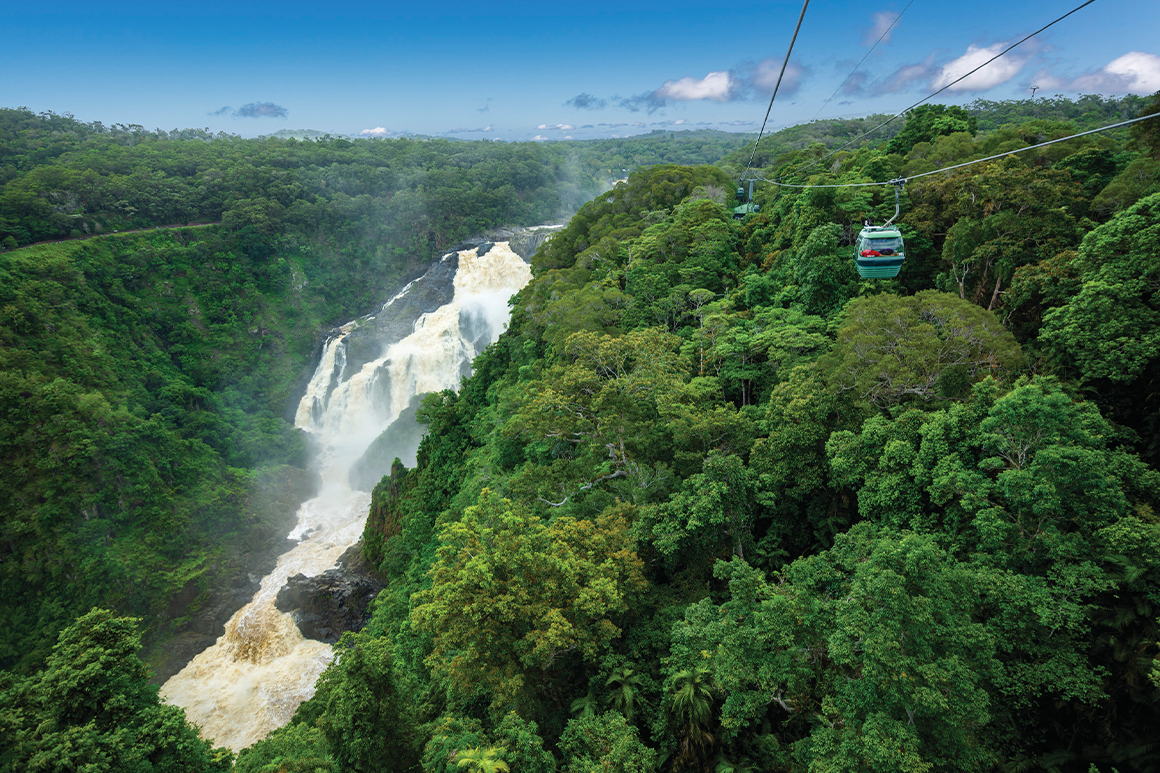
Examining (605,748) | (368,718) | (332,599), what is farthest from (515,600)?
(332,599)

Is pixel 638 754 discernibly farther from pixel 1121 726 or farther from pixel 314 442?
pixel 314 442

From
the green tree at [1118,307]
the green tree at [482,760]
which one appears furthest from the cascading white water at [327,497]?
the green tree at [1118,307]

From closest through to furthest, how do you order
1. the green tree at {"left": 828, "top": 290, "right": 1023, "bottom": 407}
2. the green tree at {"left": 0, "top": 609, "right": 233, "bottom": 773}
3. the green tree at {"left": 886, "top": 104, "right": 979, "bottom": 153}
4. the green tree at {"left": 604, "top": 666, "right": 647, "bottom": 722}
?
the green tree at {"left": 0, "top": 609, "right": 233, "bottom": 773}
the green tree at {"left": 604, "top": 666, "right": 647, "bottom": 722}
the green tree at {"left": 828, "top": 290, "right": 1023, "bottom": 407}
the green tree at {"left": 886, "top": 104, "right": 979, "bottom": 153}

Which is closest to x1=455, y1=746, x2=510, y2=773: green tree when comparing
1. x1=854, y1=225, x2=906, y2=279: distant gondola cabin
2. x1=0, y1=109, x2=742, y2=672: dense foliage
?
x1=854, y1=225, x2=906, y2=279: distant gondola cabin

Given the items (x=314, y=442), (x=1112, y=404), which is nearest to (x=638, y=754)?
(x=1112, y=404)

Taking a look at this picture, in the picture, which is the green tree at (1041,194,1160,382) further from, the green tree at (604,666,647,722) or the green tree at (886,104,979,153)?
the green tree at (886,104,979,153)

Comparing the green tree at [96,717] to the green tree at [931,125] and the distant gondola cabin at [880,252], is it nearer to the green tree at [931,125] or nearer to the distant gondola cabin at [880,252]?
the distant gondola cabin at [880,252]

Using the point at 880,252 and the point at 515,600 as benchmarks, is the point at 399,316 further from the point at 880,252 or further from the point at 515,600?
the point at 880,252
